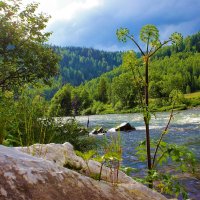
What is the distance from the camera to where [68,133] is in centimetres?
1883

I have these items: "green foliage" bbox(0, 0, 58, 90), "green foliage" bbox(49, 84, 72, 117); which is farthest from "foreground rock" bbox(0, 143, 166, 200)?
"green foliage" bbox(0, 0, 58, 90)

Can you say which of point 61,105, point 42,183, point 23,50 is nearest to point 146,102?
point 42,183

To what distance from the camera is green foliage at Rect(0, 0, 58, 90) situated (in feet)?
70.0

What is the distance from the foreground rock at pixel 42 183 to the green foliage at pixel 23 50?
56.7ft

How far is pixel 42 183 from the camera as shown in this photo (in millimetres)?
3518

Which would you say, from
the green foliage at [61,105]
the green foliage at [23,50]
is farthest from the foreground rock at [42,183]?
the green foliage at [23,50]

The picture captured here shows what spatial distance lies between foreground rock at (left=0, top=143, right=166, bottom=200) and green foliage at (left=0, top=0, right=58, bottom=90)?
1727 cm

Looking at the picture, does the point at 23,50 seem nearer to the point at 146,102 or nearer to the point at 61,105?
the point at 146,102

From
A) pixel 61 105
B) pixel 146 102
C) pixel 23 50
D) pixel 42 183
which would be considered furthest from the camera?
pixel 61 105

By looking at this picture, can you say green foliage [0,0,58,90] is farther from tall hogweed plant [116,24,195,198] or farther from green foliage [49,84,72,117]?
tall hogweed plant [116,24,195,198]

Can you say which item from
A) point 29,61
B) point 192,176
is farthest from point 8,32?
point 192,176

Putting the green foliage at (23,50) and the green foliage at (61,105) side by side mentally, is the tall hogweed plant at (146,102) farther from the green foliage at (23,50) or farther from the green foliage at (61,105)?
the green foliage at (23,50)

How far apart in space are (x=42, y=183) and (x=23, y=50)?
19857 millimetres

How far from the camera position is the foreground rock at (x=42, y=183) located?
3.28 meters
